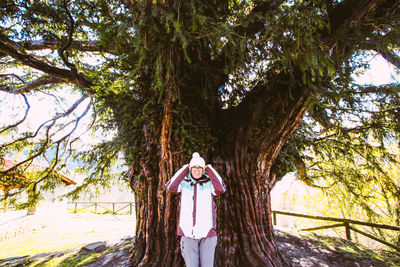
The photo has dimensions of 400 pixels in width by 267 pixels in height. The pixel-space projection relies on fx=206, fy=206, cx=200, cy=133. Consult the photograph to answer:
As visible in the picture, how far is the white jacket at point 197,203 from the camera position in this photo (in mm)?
2738

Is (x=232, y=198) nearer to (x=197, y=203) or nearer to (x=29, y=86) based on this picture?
(x=197, y=203)

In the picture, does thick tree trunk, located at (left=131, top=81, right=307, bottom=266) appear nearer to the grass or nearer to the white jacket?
the white jacket

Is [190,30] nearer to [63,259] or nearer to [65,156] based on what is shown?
[65,156]

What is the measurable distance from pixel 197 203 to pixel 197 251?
0.62 meters

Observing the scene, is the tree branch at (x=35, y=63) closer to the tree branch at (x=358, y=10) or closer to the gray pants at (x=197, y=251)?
the gray pants at (x=197, y=251)

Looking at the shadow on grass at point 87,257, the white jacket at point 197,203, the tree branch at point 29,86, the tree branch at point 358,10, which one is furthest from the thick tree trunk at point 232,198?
the tree branch at point 29,86

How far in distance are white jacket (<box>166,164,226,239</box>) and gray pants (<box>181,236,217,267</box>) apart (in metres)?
0.09

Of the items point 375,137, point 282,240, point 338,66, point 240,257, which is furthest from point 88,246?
point 375,137

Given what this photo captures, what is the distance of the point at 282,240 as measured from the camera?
584 cm

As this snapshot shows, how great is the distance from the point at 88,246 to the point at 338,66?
765 centimetres

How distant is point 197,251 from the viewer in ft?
9.02

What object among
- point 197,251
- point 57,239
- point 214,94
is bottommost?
point 57,239

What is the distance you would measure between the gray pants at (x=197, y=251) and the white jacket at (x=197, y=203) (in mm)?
89


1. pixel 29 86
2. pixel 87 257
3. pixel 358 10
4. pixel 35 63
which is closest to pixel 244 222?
pixel 358 10
